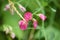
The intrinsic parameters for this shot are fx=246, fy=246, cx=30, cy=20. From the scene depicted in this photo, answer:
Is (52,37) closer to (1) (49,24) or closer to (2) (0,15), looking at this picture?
(1) (49,24)

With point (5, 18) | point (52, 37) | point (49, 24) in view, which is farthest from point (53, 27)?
point (52, 37)

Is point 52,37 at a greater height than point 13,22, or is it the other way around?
point 13,22

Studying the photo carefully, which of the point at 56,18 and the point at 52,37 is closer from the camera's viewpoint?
the point at 52,37

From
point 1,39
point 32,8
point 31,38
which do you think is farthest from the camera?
point 1,39

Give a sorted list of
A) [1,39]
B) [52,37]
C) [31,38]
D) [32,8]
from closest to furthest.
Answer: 1. [52,37]
2. [32,8]
3. [31,38]
4. [1,39]

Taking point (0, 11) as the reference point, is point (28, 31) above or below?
below

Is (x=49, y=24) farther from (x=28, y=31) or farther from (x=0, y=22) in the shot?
(x=0, y=22)

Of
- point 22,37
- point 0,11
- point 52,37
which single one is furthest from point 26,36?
point 52,37

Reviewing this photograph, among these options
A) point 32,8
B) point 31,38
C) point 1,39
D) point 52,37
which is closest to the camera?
point 52,37

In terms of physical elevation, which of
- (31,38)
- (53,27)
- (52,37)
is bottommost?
(52,37)
